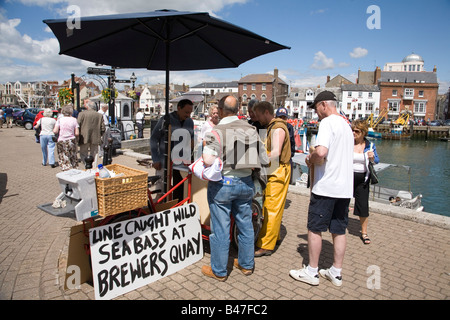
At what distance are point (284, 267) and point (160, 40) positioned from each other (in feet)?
12.3

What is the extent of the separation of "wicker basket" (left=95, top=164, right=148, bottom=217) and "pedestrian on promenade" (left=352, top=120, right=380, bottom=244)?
328 centimetres

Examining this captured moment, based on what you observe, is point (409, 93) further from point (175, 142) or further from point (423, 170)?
point (175, 142)

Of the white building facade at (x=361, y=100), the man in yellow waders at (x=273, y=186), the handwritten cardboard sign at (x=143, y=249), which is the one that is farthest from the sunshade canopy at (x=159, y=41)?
the white building facade at (x=361, y=100)

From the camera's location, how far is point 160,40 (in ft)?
15.8

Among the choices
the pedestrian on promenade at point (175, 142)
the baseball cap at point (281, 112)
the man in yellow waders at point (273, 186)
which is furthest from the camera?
the baseball cap at point (281, 112)

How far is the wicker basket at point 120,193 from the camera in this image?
291 centimetres

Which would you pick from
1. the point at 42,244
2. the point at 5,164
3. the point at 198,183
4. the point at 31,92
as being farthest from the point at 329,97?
the point at 31,92

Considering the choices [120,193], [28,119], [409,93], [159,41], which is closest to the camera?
[120,193]

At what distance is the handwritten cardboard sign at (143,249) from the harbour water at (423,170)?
1641 cm

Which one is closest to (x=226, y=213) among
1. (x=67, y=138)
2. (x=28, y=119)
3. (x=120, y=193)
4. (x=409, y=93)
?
(x=120, y=193)

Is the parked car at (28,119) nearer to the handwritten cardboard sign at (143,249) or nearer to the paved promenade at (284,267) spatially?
the paved promenade at (284,267)

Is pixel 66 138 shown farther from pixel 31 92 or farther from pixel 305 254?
pixel 31 92

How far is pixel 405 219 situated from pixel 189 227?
166 inches

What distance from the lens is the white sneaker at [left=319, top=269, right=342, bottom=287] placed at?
3.47 metres
